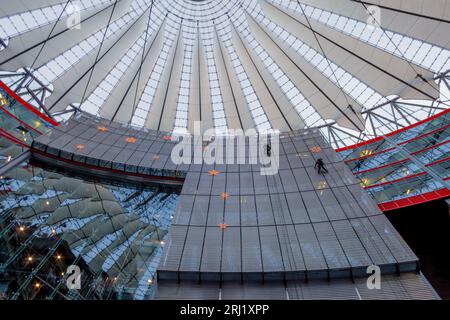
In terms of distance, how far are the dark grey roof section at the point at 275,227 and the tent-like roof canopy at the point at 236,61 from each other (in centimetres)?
565

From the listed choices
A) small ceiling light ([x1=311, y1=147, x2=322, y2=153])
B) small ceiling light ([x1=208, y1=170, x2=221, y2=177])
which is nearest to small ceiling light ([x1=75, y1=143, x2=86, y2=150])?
small ceiling light ([x1=208, y1=170, x2=221, y2=177])

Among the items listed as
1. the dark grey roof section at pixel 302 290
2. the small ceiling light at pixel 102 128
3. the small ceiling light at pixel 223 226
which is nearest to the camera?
the dark grey roof section at pixel 302 290

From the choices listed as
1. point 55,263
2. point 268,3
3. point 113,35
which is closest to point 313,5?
point 268,3

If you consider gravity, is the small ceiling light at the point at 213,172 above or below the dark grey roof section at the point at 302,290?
above

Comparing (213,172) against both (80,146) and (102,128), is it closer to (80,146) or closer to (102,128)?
→ (80,146)

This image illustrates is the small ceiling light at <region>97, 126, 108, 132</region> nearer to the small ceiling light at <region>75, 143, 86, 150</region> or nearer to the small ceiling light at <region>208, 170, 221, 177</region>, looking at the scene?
the small ceiling light at <region>75, 143, 86, 150</region>

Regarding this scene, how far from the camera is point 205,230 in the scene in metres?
14.4

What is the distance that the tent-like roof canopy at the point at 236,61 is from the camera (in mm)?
21203

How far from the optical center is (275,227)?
568 inches

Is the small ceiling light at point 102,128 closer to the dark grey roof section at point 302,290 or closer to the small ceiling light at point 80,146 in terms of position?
the small ceiling light at point 80,146

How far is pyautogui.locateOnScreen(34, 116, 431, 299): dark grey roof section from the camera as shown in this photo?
12.1m

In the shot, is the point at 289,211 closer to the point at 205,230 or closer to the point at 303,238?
the point at 303,238

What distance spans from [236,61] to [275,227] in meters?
17.6

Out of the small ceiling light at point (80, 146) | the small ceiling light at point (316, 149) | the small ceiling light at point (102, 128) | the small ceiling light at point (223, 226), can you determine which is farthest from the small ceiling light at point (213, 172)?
the small ceiling light at point (102, 128)
